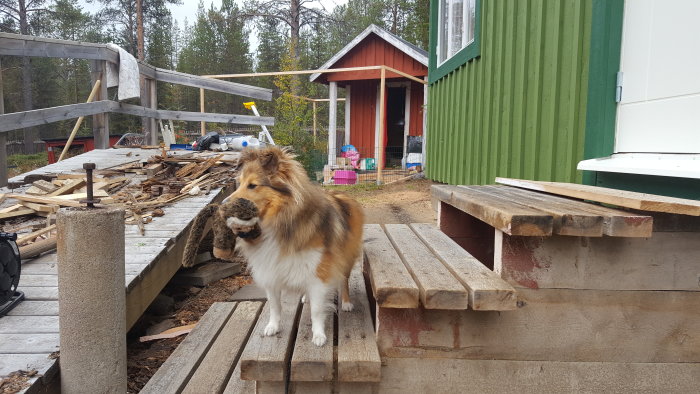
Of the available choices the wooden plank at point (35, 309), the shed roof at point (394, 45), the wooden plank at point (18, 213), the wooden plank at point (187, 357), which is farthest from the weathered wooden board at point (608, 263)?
the shed roof at point (394, 45)

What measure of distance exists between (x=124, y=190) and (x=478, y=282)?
14.3 feet

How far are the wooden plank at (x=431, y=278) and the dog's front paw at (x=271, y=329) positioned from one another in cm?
68

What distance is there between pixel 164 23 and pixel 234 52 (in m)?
5.23

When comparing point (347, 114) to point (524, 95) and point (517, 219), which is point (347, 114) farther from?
point (517, 219)

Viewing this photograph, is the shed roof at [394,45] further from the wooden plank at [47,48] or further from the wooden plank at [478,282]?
the wooden plank at [478,282]

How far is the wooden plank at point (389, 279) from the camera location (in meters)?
1.77

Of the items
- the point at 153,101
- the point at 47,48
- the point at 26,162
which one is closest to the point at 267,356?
the point at 47,48

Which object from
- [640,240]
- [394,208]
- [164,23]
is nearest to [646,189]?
[640,240]

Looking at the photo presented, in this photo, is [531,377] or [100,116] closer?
[531,377]

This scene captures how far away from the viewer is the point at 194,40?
3006cm

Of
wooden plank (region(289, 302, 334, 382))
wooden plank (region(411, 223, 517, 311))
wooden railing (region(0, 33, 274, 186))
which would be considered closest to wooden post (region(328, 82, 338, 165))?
wooden railing (region(0, 33, 274, 186))

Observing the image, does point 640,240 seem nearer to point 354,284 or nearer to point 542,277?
point 542,277

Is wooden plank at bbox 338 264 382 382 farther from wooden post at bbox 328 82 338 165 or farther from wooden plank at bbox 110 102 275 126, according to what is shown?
wooden post at bbox 328 82 338 165

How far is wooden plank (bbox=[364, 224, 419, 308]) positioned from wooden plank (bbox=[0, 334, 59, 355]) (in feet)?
5.32
